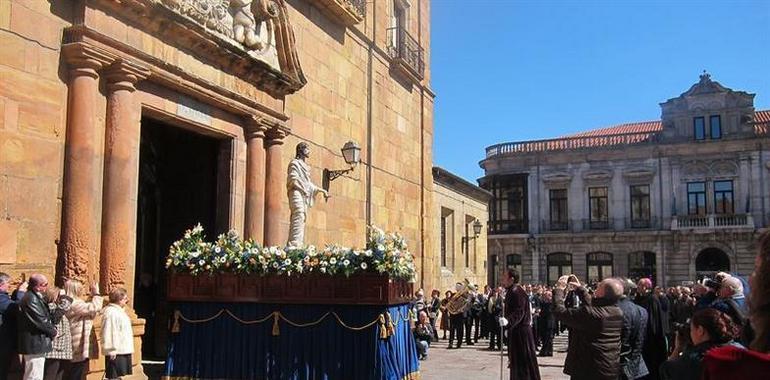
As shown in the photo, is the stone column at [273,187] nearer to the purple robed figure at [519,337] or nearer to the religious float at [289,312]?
the religious float at [289,312]

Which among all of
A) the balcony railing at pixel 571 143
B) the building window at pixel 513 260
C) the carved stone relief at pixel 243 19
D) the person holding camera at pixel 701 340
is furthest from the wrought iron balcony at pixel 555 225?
the person holding camera at pixel 701 340

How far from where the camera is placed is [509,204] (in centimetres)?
4934

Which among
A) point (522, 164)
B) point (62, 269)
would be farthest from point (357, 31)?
point (522, 164)

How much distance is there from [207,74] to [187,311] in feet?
12.5

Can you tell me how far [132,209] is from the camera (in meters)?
9.24

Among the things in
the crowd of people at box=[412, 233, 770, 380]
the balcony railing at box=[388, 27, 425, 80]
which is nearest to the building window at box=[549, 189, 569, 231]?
the balcony railing at box=[388, 27, 425, 80]

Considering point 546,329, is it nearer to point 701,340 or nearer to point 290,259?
point 290,259

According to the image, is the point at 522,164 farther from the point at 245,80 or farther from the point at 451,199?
the point at 245,80

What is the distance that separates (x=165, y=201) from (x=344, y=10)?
18.6 ft

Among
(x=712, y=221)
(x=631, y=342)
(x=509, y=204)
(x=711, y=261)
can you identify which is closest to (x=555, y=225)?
(x=509, y=204)

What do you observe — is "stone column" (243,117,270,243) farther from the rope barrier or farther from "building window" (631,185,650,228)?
"building window" (631,185,650,228)

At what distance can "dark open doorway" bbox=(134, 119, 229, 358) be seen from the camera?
11984 millimetres

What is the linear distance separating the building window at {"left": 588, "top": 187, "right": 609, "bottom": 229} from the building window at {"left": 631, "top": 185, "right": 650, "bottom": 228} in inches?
67.8

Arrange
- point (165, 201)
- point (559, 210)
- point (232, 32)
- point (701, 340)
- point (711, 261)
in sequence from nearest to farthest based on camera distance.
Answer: point (701, 340) < point (232, 32) < point (165, 201) < point (711, 261) < point (559, 210)
